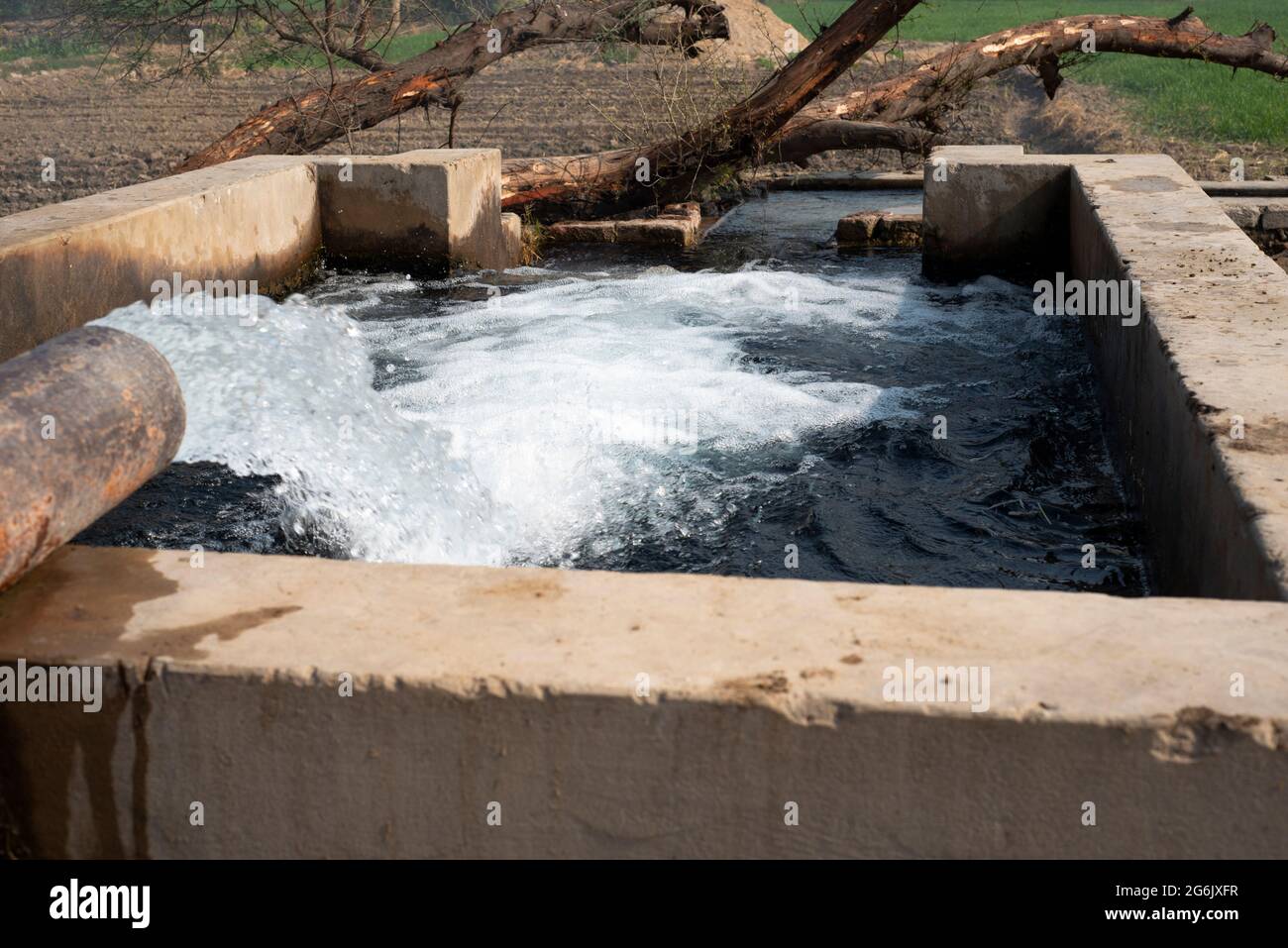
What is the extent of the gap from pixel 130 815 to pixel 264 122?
879 cm

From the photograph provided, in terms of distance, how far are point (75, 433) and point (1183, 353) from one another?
2816mm

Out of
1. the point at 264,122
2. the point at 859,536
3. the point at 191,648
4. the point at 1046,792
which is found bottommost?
the point at 859,536

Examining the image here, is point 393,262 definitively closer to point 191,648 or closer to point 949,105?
point 949,105

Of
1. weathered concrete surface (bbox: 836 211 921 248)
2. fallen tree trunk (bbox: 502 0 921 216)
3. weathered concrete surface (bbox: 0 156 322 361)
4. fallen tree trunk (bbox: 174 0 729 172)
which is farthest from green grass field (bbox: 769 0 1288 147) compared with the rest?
weathered concrete surface (bbox: 0 156 322 361)

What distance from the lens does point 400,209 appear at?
305 inches

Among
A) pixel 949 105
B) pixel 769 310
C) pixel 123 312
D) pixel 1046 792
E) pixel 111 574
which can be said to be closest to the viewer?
pixel 1046 792

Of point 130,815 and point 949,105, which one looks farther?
point 949,105

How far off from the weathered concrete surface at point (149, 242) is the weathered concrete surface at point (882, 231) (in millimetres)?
3701

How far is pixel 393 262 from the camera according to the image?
309 inches

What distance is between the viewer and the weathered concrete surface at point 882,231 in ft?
30.4

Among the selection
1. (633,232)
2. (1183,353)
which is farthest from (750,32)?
(1183,353)

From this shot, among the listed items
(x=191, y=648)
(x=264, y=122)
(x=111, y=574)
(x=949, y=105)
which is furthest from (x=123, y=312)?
(x=949, y=105)

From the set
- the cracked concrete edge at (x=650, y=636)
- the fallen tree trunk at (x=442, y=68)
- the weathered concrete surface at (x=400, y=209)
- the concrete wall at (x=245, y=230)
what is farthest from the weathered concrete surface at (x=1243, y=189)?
the cracked concrete edge at (x=650, y=636)

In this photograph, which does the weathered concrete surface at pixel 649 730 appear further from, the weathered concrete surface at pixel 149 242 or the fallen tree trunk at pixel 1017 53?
the fallen tree trunk at pixel 1017 53
